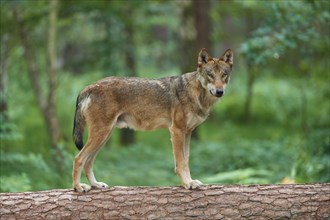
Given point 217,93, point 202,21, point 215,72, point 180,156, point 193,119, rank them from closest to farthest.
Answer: point 217,93, point 215,72, point 180,156, point 193,119, point 202,21

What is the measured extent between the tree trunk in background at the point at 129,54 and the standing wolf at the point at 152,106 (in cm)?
793

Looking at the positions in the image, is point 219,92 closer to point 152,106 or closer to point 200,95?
point 200,95

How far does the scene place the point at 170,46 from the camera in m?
21.1

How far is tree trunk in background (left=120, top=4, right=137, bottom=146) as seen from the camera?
15.9 m

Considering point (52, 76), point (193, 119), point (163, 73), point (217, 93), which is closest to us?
point (217, 93)

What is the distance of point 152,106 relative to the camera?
300 inches

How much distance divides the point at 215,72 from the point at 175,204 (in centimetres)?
168

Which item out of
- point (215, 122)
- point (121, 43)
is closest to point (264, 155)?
point (121, 43)

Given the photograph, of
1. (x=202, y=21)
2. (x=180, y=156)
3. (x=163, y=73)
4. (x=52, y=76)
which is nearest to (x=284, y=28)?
(x=180, y=156)

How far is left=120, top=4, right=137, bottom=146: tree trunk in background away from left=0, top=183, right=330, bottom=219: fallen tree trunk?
8.85 m

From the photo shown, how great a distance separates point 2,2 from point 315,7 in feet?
19.1

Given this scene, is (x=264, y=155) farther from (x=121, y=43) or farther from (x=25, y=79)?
(x=25, y=79)

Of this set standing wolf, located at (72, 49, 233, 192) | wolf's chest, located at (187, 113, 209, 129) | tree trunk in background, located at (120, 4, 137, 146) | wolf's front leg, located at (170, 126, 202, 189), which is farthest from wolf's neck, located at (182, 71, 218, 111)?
tree trunk in background, located at (120, 4, 137, 146)

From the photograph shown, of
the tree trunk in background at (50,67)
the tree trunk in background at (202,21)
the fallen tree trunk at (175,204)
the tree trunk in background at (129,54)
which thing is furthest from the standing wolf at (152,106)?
the tree trunk in background at (202,21)
